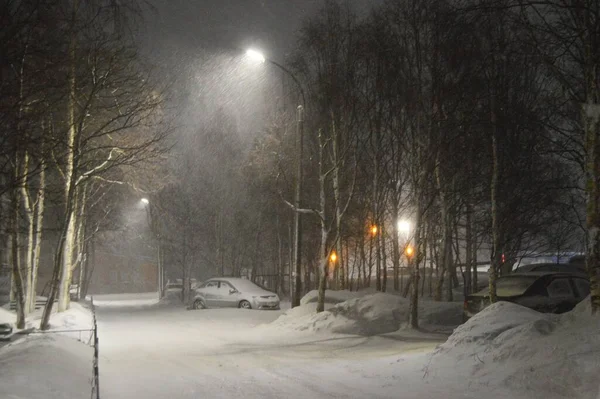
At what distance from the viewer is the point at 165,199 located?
45.4 m

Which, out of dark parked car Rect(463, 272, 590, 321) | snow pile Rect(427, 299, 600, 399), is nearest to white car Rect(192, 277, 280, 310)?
dark parked car Rect(463, 272, 590, 321)

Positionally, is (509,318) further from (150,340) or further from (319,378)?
(150,340)

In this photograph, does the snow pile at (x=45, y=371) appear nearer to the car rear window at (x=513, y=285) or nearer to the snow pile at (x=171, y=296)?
the car rear window at (x=513, y=285)

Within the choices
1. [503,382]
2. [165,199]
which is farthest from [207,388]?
[165,199]

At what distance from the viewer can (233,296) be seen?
89.8 ft

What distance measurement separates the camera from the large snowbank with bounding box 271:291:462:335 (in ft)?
56.1

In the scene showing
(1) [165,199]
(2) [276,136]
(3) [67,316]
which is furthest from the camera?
(1) [165,199]

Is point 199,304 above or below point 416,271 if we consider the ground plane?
below

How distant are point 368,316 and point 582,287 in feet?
19.1

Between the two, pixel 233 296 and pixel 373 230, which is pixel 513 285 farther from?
pixel 233 296

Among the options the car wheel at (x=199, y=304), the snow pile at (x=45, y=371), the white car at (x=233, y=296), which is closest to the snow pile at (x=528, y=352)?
the snow pile at (x=45, y=371)

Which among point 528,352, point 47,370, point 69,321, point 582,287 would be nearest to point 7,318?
point 69,321

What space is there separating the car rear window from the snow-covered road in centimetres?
206

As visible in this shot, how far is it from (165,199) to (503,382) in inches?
1559
